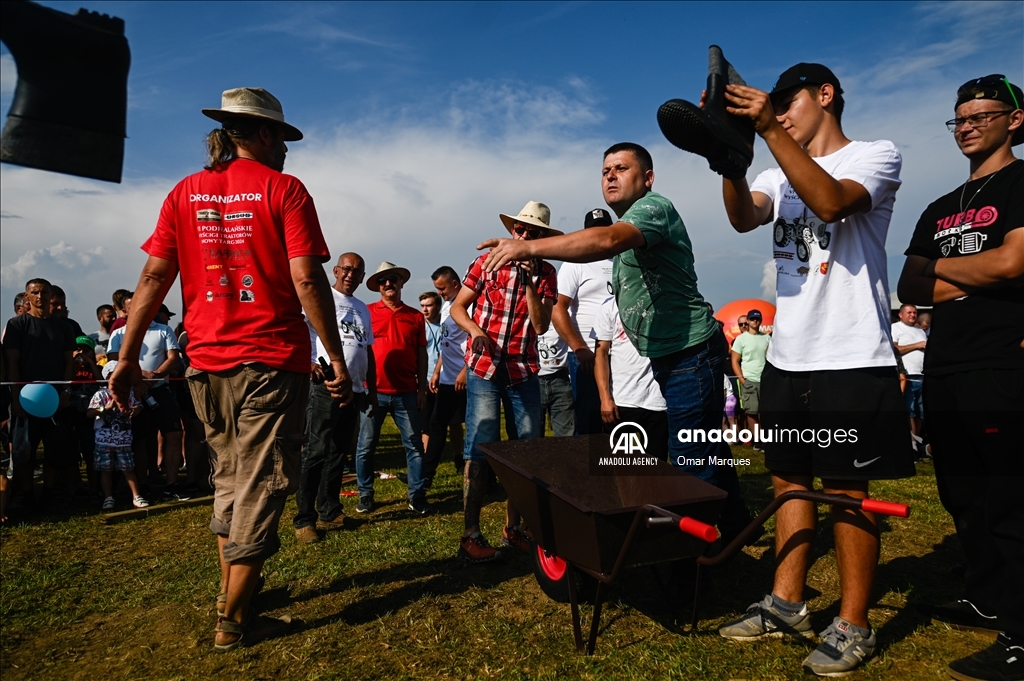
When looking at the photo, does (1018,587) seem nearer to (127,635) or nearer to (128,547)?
(127,635)

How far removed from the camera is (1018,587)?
8.79 feet

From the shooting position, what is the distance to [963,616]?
3170mm

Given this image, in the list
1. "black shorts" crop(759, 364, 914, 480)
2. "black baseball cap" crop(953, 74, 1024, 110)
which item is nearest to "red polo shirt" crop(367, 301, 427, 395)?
"black shorts" crop(759, 364, 914, 480)

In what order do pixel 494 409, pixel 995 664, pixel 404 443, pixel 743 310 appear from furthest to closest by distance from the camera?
pixel 743 310 → pixel 404 443 → pixel 494 409 → pixel 995 664

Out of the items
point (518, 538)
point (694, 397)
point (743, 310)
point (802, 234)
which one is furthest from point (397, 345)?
point (743, 310)

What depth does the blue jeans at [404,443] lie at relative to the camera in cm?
614

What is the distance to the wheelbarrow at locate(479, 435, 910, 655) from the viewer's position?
2.40 meters

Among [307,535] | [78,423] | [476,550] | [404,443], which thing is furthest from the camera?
[78,423]

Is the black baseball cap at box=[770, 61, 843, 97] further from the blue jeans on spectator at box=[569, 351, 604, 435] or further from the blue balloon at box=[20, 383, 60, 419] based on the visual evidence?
the blue balloon at box=[20, 383, 60, 419]

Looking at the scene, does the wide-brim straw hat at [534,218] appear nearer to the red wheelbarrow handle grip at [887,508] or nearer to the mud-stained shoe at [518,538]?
the mud-stained shoe at [518,538]

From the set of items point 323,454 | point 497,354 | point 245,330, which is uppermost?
point 245,330

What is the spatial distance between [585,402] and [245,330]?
3.45 meters

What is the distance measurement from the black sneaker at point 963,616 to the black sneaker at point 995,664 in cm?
41

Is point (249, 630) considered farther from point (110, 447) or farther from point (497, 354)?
point (110, 447)
